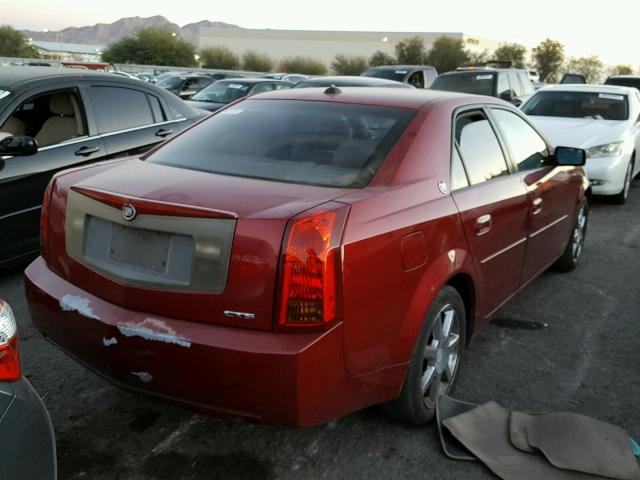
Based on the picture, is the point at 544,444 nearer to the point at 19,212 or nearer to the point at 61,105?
the point at 19,212

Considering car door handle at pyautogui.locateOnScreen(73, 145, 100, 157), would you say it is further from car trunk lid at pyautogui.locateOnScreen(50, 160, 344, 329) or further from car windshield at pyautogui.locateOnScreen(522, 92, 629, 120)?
car windshield at pyautogui.locateOnScreen(522, 92, 629, 120)

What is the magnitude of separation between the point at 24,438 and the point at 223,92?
40.4 ft

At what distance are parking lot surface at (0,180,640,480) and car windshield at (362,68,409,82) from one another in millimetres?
12538

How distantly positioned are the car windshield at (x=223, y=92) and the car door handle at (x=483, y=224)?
34.1 feet

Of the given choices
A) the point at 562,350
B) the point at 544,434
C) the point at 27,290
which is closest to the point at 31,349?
the point at 27,290

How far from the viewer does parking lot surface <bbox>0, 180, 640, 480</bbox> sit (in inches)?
114

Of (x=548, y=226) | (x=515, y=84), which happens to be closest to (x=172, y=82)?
(x=515, y=84)

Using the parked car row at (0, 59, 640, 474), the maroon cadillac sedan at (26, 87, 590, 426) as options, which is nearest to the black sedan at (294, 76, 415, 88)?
the parked car row at (0, 59, 640, 474)

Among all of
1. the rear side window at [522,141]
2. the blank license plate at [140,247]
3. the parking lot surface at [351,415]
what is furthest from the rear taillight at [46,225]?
the rear side window at [522,141]

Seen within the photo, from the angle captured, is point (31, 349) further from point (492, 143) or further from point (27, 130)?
point (492, 143)

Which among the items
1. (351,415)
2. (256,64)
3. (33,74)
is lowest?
(256,64)

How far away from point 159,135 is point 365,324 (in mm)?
4351

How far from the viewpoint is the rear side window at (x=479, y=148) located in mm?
3545

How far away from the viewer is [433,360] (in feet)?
10.5
